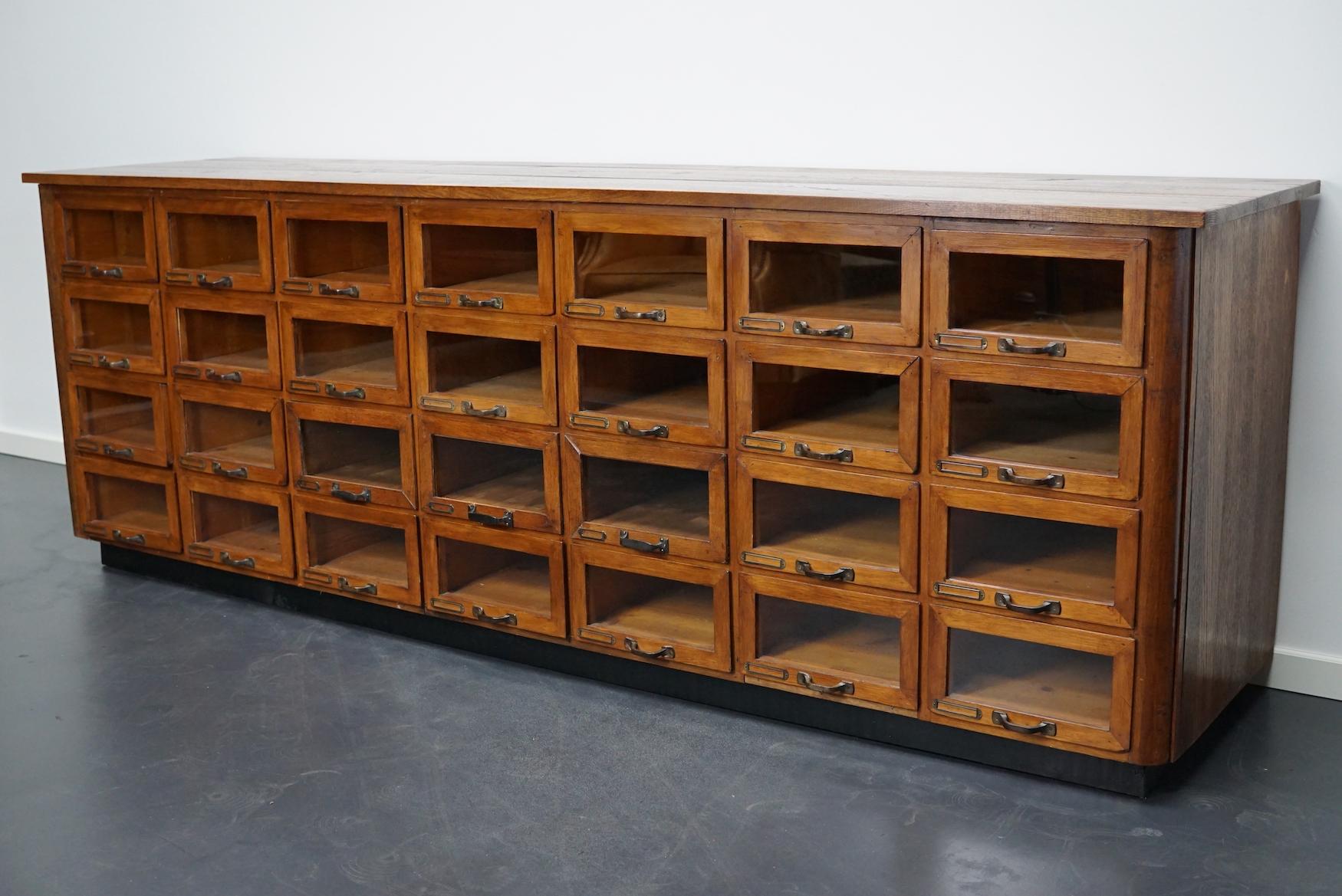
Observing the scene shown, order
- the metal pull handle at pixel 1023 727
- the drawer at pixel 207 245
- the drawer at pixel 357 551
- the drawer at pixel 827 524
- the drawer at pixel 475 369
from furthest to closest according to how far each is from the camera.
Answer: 1. the drawer at pixel 207 245
2. the drawer at pixel 357 551
3. the drawer at pixel 475 369
4. the drawer at pixel 827 524
5. the metal pull handle at pixel 1023 727

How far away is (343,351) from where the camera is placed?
374 centimetres

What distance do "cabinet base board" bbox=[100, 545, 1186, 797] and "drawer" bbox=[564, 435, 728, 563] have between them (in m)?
0.32

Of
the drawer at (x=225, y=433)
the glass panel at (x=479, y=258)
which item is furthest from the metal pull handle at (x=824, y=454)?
the drawer at (x=225, y=433)

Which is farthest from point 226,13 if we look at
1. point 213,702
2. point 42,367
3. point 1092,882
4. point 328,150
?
point 1092,882

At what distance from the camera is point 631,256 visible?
10.5ft

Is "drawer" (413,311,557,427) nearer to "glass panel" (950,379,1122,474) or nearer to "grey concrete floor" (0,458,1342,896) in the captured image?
"grey concrete floor" (0,458,1342,896)

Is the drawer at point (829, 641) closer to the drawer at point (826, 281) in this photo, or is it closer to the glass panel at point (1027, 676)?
the glass panel at point (1027, 676)

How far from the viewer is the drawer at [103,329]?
4.11m

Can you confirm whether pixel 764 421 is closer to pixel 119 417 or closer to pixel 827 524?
pixel 827 524

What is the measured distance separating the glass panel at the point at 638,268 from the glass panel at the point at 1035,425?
0.64m

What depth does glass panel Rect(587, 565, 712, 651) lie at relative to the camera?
3322 mm

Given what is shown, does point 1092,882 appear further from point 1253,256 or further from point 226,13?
point 226,13

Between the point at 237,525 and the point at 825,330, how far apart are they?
2.02 metres

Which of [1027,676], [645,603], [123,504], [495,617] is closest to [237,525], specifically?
[123,504]
